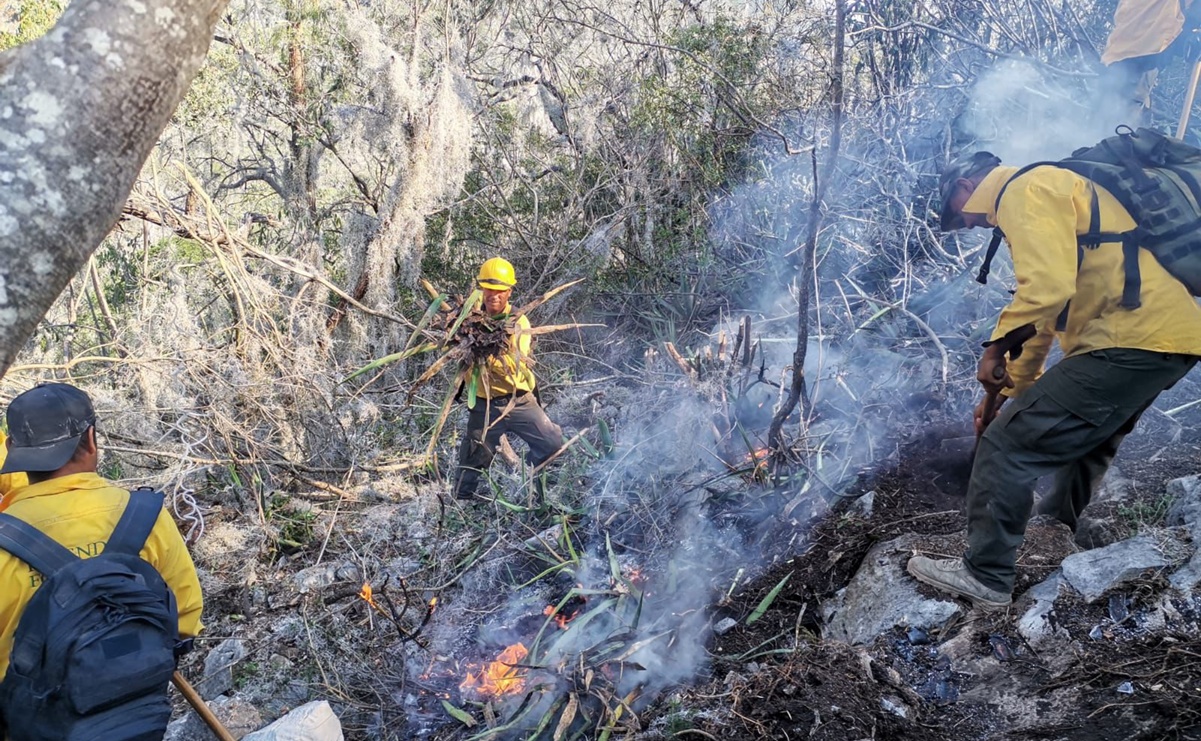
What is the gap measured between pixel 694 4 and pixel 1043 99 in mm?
4353

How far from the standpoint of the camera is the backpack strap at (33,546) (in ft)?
7.63

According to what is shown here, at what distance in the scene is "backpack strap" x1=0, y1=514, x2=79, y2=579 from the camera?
7.63 ft

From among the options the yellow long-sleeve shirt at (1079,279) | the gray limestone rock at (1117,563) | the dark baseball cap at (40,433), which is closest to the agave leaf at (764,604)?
the gray limestone rock at (1117,563)

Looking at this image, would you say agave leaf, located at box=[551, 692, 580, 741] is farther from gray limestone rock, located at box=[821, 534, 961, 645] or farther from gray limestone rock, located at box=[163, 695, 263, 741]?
A: gray limestone rock, located at box=[163, 695, 263, 741]

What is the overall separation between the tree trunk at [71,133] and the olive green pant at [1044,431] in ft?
10.1

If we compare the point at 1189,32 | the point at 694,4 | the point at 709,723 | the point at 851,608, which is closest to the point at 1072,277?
the point at 851,608

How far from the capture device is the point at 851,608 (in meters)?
3.62

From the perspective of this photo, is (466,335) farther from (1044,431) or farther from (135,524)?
(1044,431)

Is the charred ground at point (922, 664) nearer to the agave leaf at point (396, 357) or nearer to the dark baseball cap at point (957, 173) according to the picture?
the dark baseball cap at point (957, 173)

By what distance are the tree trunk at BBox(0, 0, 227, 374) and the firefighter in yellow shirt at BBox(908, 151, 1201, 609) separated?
2882 mm

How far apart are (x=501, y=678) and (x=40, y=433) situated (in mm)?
2169

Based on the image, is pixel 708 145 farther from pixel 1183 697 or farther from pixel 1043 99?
pixel 1183 697

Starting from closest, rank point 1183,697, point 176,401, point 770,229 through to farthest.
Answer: point 1183,697, point 176,401, point 770,229

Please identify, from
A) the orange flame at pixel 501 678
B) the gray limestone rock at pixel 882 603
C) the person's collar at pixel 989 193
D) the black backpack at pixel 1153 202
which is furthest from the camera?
the orange flame at pixel 501 678
